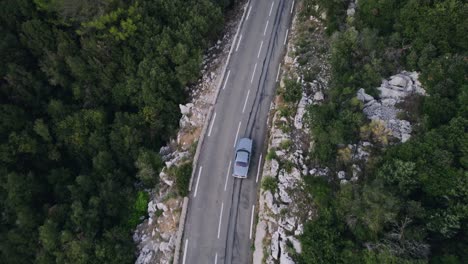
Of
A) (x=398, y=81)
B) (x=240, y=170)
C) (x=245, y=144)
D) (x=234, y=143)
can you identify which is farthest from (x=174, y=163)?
(x=398, y=81)

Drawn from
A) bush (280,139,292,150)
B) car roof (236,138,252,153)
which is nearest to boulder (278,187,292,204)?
bush (280,139,292,150)

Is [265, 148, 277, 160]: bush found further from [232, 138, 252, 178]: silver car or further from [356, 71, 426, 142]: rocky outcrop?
[356, 71, 426, 142]: rocky outcrop

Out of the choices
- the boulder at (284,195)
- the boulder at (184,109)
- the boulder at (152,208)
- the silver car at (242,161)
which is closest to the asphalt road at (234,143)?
the silver car at (242,161)

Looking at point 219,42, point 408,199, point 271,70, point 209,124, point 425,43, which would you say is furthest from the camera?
point 219,42

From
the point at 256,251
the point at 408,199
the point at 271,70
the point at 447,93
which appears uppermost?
the point at 271,70

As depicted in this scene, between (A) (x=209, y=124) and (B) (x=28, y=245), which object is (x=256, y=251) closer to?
(A) (x=209, y=124)

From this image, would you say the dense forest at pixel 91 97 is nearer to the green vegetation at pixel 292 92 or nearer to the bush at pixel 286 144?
the green vegetation at pixel 292 92

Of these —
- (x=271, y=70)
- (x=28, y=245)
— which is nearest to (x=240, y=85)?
(x=271, y=70)
